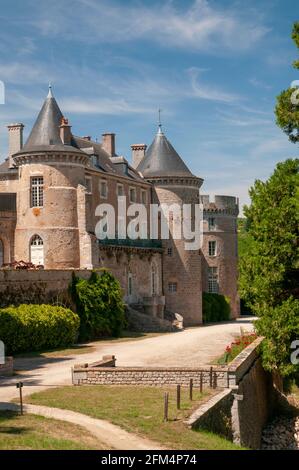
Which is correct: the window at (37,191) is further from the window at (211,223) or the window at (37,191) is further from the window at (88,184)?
the window at (211,223)

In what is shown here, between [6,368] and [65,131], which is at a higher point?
[65,131]

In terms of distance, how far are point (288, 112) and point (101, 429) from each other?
12.2 metres

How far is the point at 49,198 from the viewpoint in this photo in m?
38.7

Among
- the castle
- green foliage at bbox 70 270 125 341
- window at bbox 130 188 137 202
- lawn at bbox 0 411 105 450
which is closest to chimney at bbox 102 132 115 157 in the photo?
the castle

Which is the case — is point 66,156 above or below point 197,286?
above

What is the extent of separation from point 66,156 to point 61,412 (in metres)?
23.8

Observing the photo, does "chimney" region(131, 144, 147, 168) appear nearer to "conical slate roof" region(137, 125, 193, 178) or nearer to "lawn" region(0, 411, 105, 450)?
"conical slate roof" region(137, 125, 193, 178)

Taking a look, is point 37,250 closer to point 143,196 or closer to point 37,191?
point 37,191

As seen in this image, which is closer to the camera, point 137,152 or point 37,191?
point 37,191

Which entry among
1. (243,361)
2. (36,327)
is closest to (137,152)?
(36,327)

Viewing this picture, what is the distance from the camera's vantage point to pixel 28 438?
534 inches

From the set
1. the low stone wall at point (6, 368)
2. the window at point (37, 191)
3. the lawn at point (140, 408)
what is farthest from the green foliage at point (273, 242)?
the window at point (37, 191)
